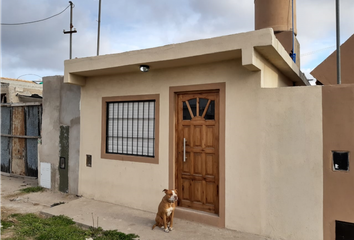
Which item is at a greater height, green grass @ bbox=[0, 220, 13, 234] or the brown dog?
the brown dog

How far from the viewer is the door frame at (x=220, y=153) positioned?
4.40 meters

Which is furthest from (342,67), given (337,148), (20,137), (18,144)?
(18,144)

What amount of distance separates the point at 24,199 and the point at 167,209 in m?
3.96

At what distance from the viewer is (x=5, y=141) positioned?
8.55m

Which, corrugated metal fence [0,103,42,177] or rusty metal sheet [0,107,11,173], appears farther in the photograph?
rusty metal sheet [0,107,11,173]

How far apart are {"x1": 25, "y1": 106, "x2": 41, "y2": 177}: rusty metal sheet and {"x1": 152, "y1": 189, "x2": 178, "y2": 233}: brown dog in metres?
5.25

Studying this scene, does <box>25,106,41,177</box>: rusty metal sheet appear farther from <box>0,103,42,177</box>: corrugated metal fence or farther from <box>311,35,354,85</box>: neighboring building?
<box>311,35,354,85</box>: neighboring building

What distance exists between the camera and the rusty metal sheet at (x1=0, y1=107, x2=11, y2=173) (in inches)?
334

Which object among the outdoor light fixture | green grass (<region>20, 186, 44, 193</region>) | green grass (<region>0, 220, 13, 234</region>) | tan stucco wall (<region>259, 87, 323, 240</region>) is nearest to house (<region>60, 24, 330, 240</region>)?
tan stucco wall (<region>259, 87, 323, 240</region>)

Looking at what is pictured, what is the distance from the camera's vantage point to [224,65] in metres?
4.48

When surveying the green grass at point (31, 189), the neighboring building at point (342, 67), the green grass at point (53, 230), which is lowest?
the green grass at point (53, 230)

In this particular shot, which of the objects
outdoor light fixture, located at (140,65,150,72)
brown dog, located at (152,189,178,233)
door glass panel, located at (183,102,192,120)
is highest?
outdoor light fixture, located at (140,65,150,72)

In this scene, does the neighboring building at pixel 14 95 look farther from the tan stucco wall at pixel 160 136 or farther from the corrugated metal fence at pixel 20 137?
the tan stucco wall at pixel 160 136

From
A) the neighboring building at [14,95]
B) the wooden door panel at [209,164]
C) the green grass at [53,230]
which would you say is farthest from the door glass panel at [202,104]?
the neighboring building at [14,95]
